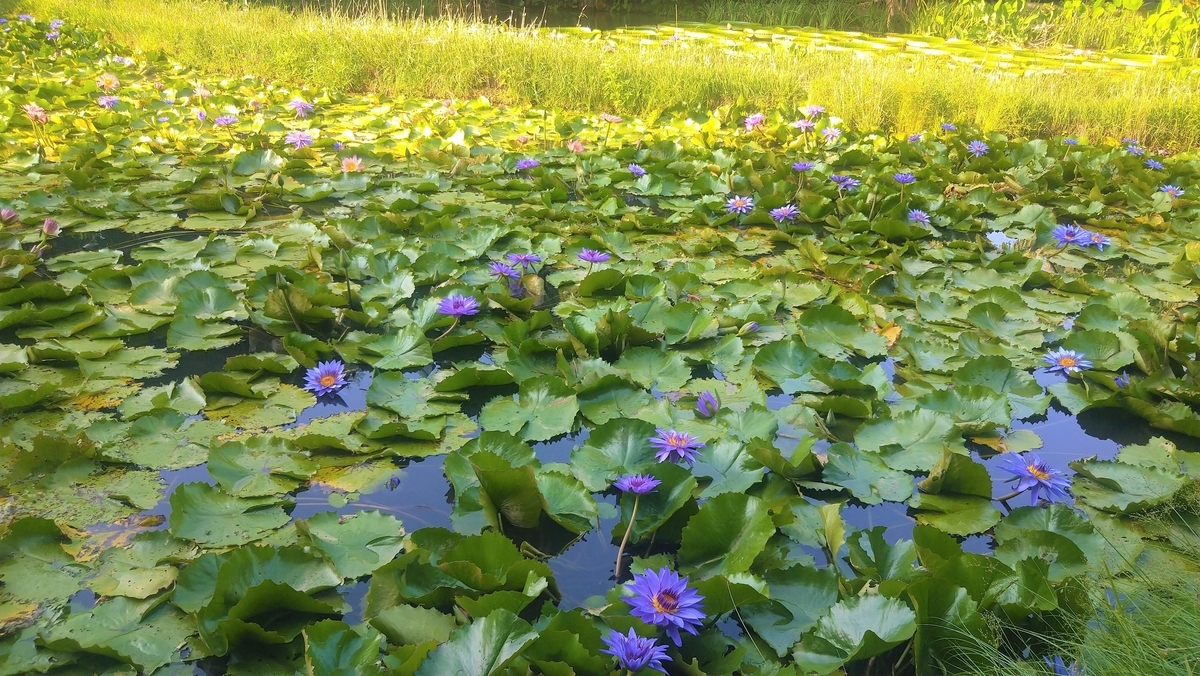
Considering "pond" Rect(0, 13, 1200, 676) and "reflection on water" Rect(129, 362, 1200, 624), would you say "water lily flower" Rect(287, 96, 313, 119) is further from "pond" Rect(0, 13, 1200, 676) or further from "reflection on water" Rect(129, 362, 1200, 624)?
"reflection on water" Rect(129, 362, 1200, 624)

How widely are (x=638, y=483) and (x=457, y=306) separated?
0.97m

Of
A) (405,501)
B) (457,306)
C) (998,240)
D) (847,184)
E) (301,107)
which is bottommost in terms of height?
(405,501)

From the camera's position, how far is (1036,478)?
1.54 m

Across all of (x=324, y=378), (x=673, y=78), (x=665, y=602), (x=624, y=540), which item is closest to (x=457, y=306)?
(x=324, y=378)

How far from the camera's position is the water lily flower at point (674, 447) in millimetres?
1528

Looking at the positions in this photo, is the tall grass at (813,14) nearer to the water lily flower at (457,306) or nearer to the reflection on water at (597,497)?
the water lily flower at (457,306)

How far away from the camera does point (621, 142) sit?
4.59m

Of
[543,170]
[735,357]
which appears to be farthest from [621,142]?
[735,357]

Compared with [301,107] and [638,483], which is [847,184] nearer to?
[638,483]

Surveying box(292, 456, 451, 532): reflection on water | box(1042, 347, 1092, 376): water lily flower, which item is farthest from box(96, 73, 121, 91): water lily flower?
box(1042, 347, 1092, 376): water lily flower

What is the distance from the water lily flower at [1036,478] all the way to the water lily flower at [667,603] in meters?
0.83

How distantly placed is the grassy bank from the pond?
5.42 ft

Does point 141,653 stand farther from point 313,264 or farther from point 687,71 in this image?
point 687,71

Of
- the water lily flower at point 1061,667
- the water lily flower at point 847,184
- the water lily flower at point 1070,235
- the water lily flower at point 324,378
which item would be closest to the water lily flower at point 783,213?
the water lily flower at point 847,184
